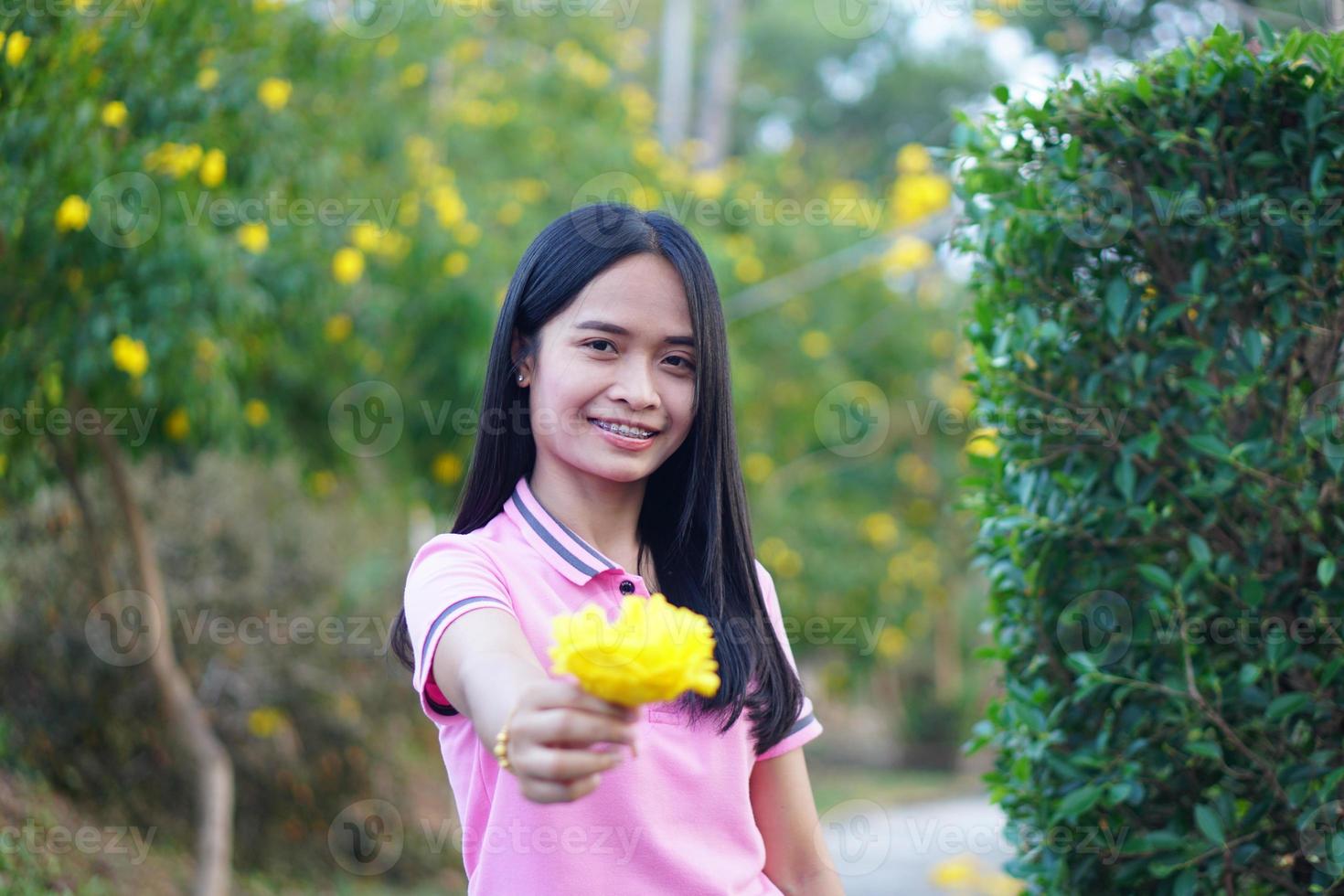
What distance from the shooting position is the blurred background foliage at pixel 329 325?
3.51m

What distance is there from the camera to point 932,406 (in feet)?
31.5

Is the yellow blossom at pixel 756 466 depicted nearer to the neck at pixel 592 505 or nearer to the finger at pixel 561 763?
the neck at pixel 592 505

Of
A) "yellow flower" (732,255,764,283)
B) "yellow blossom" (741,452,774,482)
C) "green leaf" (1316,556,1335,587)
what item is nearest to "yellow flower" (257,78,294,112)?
"green leaf" (1316,556,1335,587)

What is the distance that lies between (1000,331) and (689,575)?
37.1 inches

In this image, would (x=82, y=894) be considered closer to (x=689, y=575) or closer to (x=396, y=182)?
(x=396, y=182)

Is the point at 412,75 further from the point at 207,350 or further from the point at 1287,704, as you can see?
the point at 1287,704

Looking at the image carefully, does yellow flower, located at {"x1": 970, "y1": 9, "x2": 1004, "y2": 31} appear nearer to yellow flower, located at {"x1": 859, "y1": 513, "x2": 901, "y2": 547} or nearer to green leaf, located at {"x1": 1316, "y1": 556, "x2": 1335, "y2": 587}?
yellow flower, located at {"x1": 859, "y1": 513, "x2": 901, "y2": 547}

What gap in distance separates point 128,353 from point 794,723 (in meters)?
2.49

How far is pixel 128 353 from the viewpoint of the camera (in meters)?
3.47

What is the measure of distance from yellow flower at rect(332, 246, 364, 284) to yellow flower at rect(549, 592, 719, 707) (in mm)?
3509

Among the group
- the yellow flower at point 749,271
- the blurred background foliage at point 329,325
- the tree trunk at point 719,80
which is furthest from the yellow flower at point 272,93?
the tree trunk at point 719,80

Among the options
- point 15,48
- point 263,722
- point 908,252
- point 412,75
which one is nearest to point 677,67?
point 908,252

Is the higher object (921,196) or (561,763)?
(921,196)

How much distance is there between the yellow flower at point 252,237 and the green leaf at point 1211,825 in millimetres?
3084
